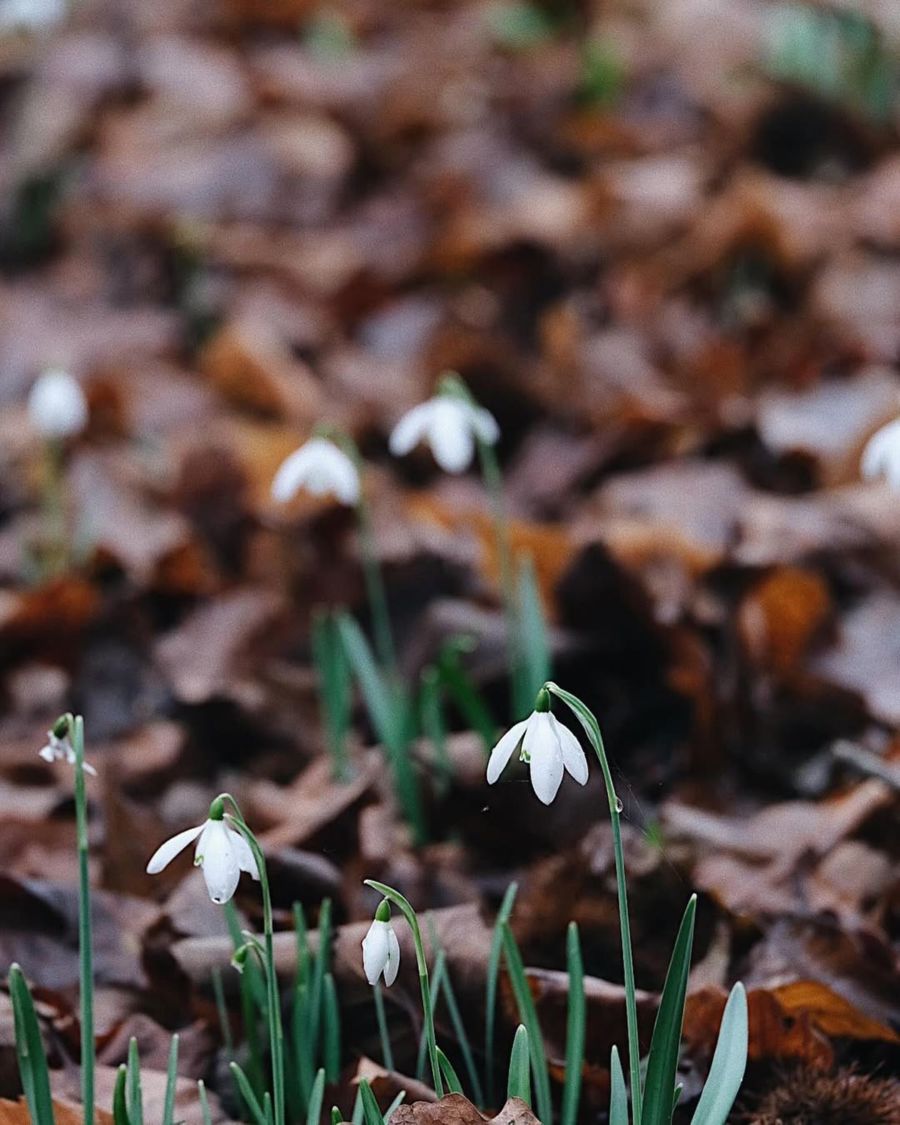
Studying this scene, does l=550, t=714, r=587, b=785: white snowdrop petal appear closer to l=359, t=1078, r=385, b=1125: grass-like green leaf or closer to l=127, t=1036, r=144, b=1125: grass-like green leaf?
l=359, t=1078, r=385, b=1125: grass-like green leaf

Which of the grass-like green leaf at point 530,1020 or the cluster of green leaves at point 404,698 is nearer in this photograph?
the grass-like green leaf at point 530,1020

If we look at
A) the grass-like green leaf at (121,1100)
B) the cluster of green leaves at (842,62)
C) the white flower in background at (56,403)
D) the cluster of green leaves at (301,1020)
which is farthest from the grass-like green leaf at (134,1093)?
the cluster of green leaves at (842,62)

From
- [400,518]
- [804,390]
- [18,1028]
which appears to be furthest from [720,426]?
[18,1028]

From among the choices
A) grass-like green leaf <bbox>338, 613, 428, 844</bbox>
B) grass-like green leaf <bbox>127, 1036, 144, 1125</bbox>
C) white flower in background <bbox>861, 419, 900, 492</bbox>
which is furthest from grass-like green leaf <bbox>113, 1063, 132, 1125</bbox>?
white flower in background <bbox>861, 419, 900, 492</bbox>

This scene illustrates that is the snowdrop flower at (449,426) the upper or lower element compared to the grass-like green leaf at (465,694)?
upper

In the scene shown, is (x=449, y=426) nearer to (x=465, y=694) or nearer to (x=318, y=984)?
(x=465, y=694)

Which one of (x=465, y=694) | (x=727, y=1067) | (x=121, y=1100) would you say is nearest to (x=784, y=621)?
(x=465, y=694)

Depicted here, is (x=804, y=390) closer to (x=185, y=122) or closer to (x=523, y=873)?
(x=523, y=873)

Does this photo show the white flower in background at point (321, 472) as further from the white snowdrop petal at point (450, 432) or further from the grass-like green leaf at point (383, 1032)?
the grass-like green leaf at point (383, 1032)
